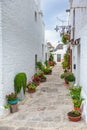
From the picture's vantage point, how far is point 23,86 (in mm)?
9531

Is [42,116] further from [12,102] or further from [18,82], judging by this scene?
[18,82]

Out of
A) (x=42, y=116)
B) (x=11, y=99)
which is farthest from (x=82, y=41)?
(x=11, y=99)

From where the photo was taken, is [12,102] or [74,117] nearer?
[74,117]

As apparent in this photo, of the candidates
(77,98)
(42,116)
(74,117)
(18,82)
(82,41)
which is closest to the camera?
(74,117)

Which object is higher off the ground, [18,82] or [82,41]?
[82,41]

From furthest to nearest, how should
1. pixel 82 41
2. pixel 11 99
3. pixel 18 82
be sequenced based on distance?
pixel 18 82
pixel 82 41
pixel 11 99

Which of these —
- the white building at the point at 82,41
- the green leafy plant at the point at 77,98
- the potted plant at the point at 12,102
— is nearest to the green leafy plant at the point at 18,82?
the potted plant at the point at 12,102

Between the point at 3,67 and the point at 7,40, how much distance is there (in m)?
1.15

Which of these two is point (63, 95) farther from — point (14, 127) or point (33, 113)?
point (14, 127)

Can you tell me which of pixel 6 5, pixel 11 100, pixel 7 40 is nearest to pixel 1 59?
pixel 7 40

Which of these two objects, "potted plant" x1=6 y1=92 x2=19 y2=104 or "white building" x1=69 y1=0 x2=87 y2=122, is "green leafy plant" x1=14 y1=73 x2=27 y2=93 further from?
"white building" x1=69 y1=0 x2=87 y2=122

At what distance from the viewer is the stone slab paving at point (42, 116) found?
6.48 metres

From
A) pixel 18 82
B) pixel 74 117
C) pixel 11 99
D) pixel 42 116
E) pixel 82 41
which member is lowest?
pixel 42 116

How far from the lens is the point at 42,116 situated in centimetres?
748
